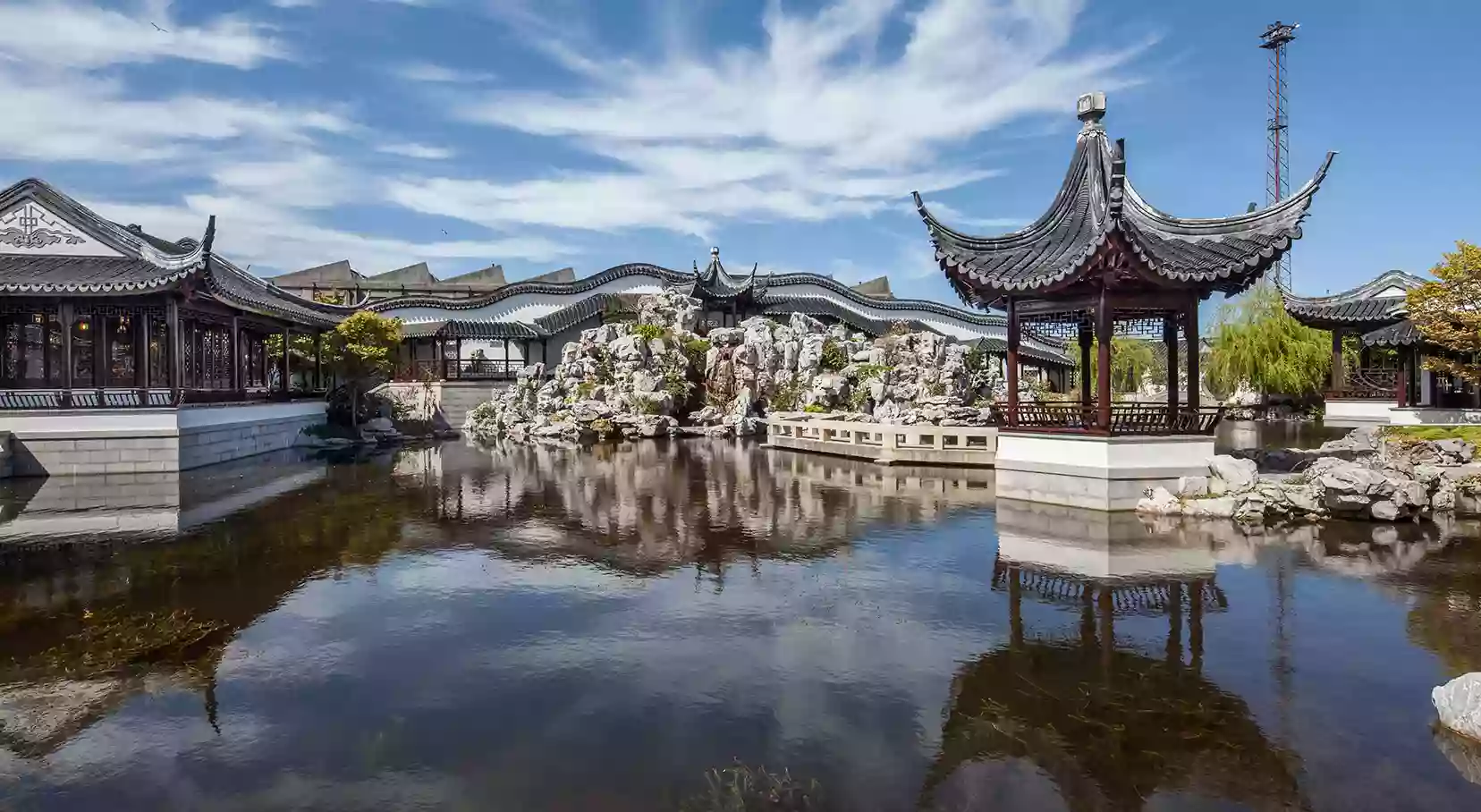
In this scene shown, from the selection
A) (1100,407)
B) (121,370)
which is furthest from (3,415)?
(1100,407)

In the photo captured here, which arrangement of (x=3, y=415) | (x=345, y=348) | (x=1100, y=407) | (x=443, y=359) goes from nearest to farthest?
(x=1100, y=407) → (x=3, y=415) → (x=345, y=348) → (x=443, y=359)

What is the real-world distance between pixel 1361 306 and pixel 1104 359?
73.2 feet

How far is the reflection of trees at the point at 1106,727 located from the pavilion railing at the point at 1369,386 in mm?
29239

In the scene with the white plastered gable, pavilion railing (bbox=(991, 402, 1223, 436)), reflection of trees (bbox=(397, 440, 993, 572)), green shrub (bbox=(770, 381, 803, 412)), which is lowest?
reflection of trees (bbox=(397, 440, 993, 572))

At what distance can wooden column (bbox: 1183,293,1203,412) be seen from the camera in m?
14.5

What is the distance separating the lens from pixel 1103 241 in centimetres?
1295

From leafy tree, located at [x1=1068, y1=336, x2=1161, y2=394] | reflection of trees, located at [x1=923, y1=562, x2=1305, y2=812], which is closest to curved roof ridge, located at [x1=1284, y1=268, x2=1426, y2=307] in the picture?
leafy tree, located at [x1=1068, y1=336, x2=1161, y2=394]

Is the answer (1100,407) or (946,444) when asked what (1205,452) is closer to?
(1100,407)

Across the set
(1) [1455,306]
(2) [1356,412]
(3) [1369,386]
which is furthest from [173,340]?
(3) [1369,386]

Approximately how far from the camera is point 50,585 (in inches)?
382

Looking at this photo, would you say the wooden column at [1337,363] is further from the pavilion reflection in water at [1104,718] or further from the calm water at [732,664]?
the pavilion reflection in water at [1104,718]

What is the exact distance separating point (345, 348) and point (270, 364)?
8170mm

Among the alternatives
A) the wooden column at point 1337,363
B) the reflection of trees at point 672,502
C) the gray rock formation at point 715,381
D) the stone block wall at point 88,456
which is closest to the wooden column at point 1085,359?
the reflection of trees at point 672,502

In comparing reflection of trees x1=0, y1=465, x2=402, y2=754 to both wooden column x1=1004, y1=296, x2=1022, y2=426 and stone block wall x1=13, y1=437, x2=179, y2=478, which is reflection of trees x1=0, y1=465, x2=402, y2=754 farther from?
wooden column x1=1004, y1=296, x2=1022, y2=426
